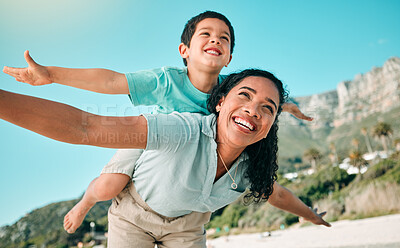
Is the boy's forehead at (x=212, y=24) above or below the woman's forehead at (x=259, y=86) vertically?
above

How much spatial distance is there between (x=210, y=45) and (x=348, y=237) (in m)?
10.2

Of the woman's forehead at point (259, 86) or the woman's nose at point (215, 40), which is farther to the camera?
the woman's nose at point (215, 40)

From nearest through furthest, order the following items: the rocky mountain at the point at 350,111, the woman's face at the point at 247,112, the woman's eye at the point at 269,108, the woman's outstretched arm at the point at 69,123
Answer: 1. the woman's outstretched arm at the point at 69,123
2. the woman's face at the point at 247,112
3. the woman's eye at the point at 269,108
4. the rocky mountain at the point at 350,111

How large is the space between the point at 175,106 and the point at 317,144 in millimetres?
114689

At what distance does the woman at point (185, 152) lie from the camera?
62.0 inches

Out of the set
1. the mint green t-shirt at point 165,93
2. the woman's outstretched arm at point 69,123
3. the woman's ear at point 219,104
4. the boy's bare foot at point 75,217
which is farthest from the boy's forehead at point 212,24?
the boy's bare foot at point 75,217

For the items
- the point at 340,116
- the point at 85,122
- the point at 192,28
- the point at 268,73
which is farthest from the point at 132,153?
the point at 340,116

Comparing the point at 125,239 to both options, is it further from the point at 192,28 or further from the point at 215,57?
the point at 192,28

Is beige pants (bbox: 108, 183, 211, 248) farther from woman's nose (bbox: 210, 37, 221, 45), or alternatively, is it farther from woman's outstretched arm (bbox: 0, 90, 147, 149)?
woman's nose (bbox: 210, 37, 221, 45)

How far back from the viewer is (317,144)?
110 m

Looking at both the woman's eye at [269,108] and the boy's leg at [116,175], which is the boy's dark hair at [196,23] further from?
the boy's leg at [116,175]

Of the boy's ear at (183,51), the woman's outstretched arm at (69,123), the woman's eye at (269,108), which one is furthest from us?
the boy's ear at (183,51)

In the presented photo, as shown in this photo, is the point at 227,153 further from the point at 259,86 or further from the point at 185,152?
the point at 259,86

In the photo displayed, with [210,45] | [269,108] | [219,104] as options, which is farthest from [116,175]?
[210,45]
